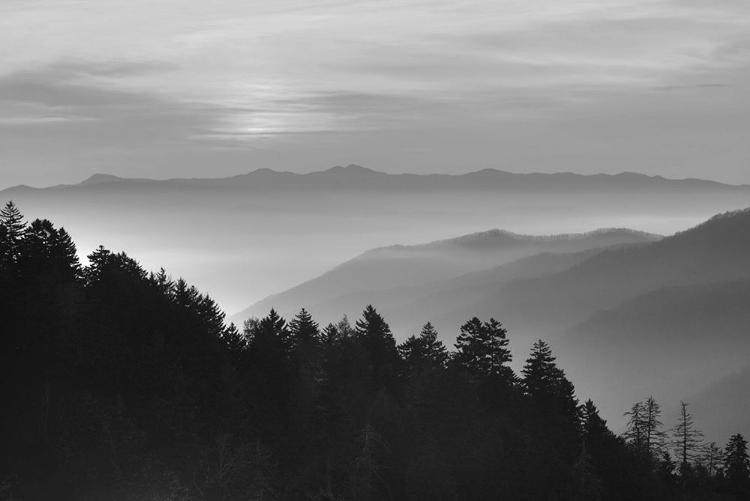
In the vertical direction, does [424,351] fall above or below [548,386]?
above

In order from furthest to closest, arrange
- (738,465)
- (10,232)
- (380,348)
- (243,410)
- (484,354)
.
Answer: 1. (738,465)
2. (380,348)
3. (484,354)
4. (10,232)
5. (243,410)

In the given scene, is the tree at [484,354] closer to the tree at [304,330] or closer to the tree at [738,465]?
the tree at [304,330]

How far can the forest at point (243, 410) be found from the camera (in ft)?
151

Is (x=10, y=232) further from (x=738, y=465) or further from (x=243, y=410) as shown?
(x=738, y=465)

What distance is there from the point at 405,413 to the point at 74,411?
24008 millimetres

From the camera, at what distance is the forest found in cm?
4600

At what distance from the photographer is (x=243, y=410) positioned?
179 ft

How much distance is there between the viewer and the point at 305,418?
5769 cm

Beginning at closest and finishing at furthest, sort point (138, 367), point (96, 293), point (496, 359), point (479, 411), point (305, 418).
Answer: point (138, 367) < point (305, 418) < point (96, 293) < point (479, 411) < point (496, 359)

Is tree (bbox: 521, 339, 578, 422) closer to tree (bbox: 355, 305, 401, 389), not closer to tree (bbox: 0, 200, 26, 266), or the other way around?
tree (bbox: 355, 305, 401, 389)

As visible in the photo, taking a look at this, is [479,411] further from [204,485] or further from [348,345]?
[204,485]

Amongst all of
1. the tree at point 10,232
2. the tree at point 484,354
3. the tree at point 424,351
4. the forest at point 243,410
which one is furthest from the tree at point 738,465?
the tree at point 10,232

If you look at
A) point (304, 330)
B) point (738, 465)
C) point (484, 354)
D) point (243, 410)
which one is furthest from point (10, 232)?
point (738, 465)

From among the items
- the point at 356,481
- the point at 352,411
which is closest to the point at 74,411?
the point at 356,481
